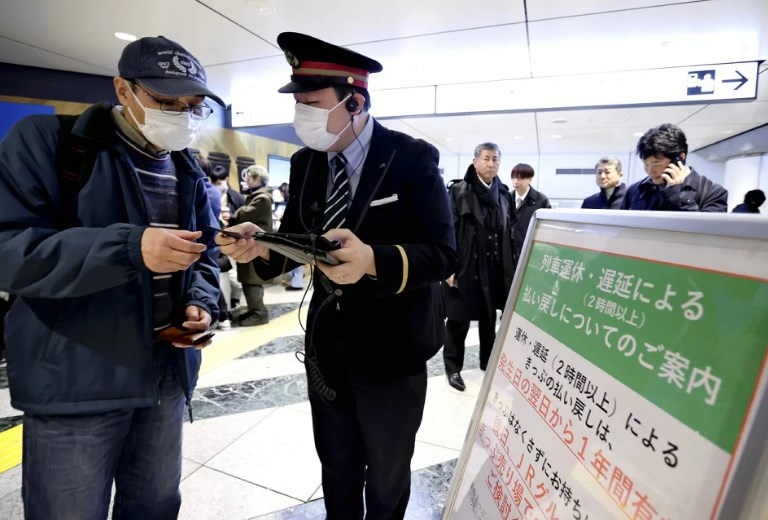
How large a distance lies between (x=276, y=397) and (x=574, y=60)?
4.12m

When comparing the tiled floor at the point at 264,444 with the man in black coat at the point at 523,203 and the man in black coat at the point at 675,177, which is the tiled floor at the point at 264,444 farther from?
the man in black coat at the point at 675,177

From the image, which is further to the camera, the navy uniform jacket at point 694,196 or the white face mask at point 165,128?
the navy uniform jacket at point 694,196

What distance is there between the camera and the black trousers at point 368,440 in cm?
125

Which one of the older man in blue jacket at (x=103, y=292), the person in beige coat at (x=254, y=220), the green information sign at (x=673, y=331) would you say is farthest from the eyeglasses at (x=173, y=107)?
the person in beige coat at (x=254, y=220)

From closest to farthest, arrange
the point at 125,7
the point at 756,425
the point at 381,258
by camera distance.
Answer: the point at 756,425 → the point at 381,258 → the point at 125,7

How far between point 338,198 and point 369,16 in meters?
2.66

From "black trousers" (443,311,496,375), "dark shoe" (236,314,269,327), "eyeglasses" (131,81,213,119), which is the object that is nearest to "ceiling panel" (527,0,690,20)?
"black trousers" (443,311,496,375)

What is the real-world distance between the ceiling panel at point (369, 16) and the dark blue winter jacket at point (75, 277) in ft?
8.20

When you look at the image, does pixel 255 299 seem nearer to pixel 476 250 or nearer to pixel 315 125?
pixel 476 250

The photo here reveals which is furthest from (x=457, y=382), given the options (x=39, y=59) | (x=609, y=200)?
(x=39, y=59)

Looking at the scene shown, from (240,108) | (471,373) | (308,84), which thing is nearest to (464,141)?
(240,108)

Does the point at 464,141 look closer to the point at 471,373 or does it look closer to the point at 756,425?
the point at 471,373

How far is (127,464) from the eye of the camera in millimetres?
1265

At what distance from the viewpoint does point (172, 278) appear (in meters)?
1.33
